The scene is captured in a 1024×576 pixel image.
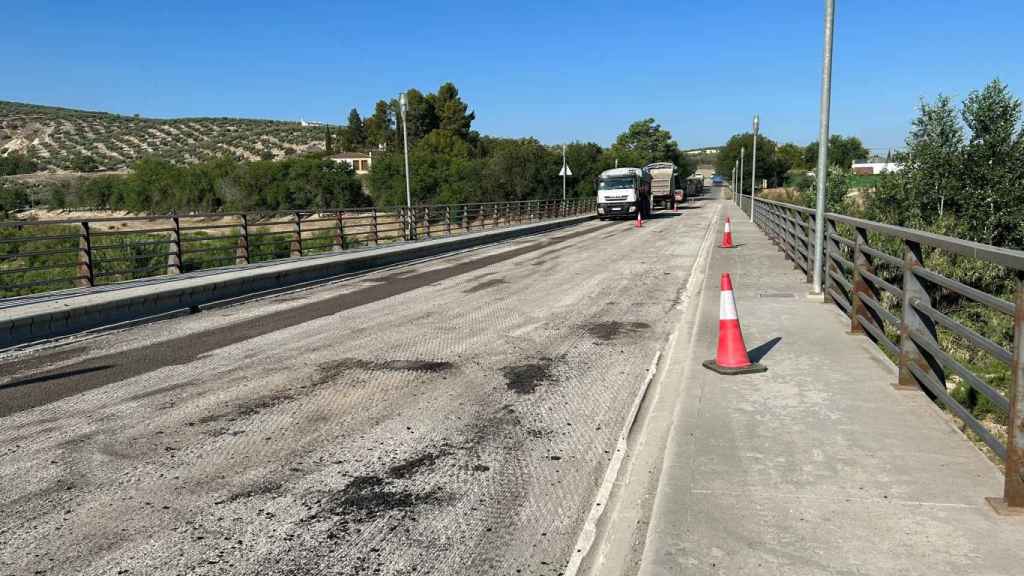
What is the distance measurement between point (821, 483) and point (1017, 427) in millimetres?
969

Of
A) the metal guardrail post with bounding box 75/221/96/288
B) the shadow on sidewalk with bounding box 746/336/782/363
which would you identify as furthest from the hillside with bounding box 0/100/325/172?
the shadow on sidewalk with bounding box 746/336/782/363

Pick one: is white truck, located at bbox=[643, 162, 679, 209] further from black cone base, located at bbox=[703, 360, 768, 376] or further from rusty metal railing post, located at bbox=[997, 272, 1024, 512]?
rusty metal railing post, located at bbox=[997, 272, 1024, 512]

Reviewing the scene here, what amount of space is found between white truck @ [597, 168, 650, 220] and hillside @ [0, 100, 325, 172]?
106 m

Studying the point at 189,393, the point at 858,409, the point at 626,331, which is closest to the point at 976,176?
the point at 626,331

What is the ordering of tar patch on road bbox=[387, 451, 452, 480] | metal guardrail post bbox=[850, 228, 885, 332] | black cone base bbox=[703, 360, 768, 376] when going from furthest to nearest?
metal guardrail post bbox=[850, 228, 885, 332], black cone base bbox=[703, 360, 768, 376], tar patch on road bbox=[387, 451, 452, 480]

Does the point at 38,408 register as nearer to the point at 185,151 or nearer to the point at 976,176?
the point at 976,176

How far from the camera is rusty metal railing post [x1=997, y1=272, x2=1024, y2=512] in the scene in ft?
11.3

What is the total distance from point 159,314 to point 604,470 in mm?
8899

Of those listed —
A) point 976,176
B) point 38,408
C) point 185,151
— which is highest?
point 185,151

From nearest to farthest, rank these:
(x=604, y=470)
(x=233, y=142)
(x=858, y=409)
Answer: (x=604, y=470) → (x=858, y=409) → (x=233, y=142)

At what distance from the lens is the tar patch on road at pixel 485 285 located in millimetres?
13122

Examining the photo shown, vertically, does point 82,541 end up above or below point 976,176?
below

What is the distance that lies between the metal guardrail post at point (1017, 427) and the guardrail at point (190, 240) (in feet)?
28.4

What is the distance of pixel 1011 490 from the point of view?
3486 millimetres
